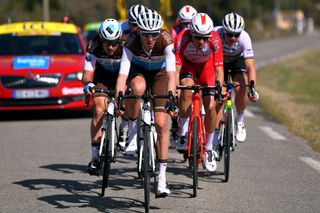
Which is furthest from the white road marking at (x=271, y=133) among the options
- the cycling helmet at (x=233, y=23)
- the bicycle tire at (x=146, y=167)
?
the bicycle tire at (x=146, y=167)

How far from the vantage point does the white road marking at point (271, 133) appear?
44.3ft

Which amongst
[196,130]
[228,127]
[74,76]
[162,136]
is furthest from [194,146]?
[74,76]

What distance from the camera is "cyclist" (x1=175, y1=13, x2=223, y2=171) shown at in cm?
906

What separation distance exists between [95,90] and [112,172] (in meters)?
1.75

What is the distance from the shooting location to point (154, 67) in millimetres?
8727

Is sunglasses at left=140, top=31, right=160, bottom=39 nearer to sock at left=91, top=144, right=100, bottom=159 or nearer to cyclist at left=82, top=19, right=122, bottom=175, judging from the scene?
cyclist at left=82, top=19, right=122, bottom=175

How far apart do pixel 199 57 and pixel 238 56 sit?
138cm

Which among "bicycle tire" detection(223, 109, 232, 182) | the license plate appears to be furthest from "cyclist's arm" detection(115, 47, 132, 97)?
the license plate

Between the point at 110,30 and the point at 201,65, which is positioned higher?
the point at 110,30

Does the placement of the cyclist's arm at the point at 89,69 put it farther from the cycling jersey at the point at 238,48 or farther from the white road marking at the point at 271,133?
the white road marking at the point at 271,133

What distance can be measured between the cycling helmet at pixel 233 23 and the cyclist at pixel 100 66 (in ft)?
4.47

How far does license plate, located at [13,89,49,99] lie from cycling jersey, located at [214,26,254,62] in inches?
212

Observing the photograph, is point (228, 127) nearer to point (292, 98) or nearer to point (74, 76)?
point (74, 76)

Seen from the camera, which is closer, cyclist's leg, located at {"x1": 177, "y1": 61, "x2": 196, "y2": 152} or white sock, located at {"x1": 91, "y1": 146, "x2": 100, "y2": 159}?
white sock, located at {"x1": 91, "y1": 146, "x2": 100, "y2": 159}
